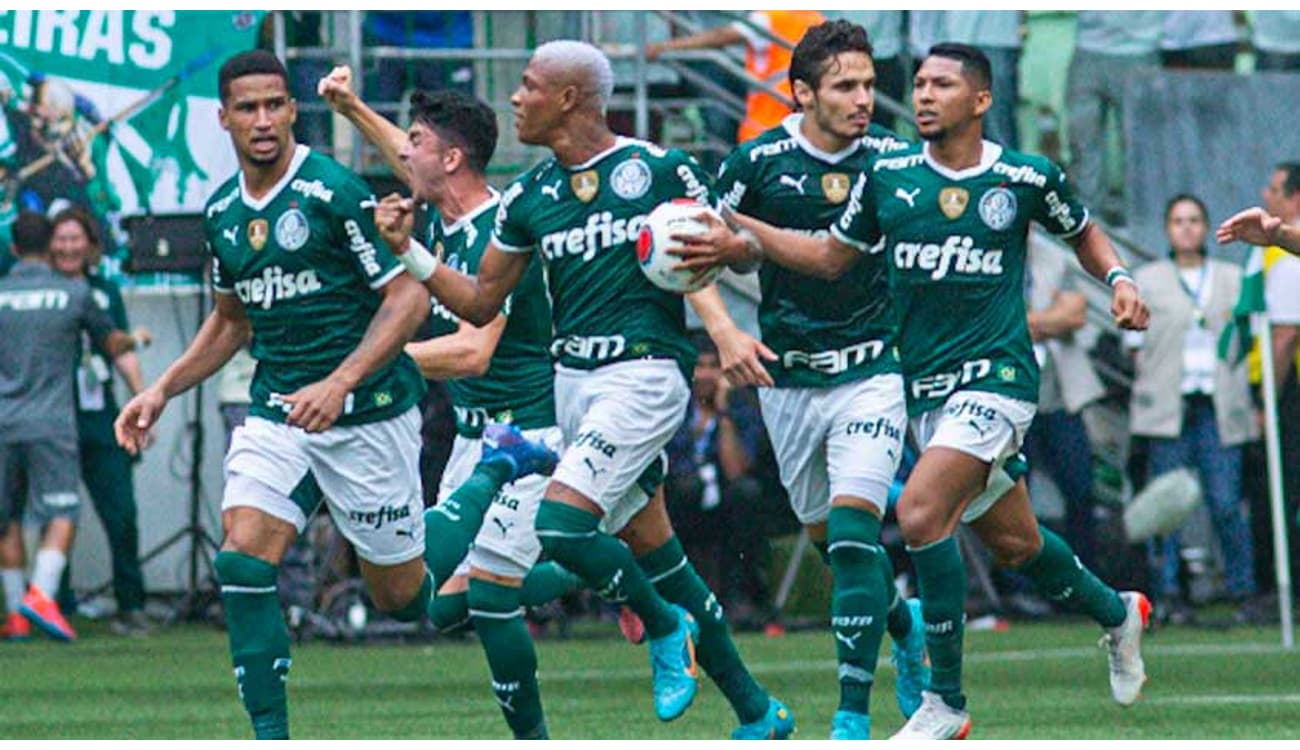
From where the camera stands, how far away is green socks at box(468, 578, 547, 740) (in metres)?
10.9

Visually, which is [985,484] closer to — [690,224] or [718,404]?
[690,224]

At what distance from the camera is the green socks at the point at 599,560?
10852 mm

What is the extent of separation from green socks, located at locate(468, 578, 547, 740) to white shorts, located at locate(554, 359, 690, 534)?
517mm

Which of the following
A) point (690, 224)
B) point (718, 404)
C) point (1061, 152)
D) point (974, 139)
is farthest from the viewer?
point (1061, 152)

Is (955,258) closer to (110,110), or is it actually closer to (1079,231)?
(1079,231)

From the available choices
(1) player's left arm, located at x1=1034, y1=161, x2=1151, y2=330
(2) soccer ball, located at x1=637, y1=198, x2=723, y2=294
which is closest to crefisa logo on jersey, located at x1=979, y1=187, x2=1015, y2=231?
(1) player's left arm, located at x1=1034, y1=161, x2=1151, y2=330

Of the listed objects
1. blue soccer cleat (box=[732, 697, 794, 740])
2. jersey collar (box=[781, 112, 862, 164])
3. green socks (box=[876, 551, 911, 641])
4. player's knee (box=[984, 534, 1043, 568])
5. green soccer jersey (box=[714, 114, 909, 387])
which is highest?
jersey collar (box=[781, 112, 862, 164])

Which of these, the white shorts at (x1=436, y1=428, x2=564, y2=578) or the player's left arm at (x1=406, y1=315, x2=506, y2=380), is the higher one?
the player's left arm at (x1=406, y1=315, x2=506, y2=380)

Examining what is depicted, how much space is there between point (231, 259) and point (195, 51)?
900 cm

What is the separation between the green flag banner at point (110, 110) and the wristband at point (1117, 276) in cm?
935

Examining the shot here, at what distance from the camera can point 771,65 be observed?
20.2 metres

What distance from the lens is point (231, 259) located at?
36.3 ft

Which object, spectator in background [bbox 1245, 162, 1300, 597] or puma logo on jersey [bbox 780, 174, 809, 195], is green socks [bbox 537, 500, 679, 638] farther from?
spectator in background [bbox 1245, 162, 1300, 597]

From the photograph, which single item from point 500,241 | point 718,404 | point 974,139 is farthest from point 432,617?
point 718,404
